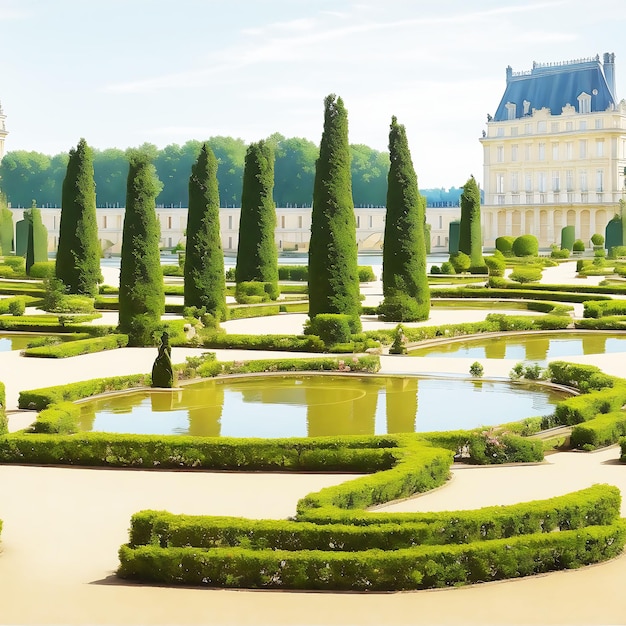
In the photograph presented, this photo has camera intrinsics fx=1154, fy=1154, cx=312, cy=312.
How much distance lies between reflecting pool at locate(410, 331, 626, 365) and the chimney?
57799 mm

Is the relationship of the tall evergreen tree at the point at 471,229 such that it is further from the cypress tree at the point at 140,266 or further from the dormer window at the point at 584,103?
the dormer window at the point at 584,103

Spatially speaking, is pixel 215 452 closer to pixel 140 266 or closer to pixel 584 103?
pixel 140 266

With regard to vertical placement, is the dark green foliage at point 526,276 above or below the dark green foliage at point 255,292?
above

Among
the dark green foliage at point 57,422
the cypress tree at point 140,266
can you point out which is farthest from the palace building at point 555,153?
the dark green foliage at point 57,422

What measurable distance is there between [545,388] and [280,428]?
509 cm

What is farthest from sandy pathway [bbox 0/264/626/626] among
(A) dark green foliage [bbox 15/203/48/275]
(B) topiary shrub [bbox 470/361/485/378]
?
(A) dark green foliage [bbox 15/203/48/275]

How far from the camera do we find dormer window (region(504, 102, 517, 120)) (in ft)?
273

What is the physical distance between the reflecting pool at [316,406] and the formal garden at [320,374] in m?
0.36

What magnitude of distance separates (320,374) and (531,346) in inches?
239

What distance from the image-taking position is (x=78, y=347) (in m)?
22.1

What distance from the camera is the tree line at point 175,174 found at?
90.8 meters

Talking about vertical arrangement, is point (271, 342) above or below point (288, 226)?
below

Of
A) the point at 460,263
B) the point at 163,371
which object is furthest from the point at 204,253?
the point at 460,263

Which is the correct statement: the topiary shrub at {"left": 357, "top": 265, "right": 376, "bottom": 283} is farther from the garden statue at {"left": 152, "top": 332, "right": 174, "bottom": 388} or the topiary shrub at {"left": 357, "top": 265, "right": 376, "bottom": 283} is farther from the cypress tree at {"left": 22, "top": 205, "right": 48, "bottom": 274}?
the garden statue at {"left": 152, "top": 332, "right": 174, "bottom": 388}
